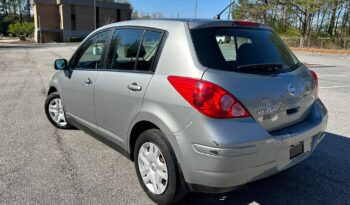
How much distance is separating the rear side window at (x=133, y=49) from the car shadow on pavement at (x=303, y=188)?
1.43 meters

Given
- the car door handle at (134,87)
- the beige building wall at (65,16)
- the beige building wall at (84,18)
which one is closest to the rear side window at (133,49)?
the car door handle at (134,87)

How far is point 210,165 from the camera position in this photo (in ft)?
8.69

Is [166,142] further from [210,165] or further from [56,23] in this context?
[56,23]

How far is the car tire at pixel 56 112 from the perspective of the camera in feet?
17.8

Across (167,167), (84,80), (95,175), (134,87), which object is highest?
(134,87)

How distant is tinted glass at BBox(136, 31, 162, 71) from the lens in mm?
3250

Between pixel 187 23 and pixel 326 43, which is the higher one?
pixel 187 23

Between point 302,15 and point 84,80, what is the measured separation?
50.1 metres

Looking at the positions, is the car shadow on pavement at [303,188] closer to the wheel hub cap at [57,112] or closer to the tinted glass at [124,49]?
the tinted glass at [124,49]

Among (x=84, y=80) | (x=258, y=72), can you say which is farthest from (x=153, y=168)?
→ (x=84, y=80)

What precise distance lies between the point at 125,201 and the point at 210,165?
1.10m

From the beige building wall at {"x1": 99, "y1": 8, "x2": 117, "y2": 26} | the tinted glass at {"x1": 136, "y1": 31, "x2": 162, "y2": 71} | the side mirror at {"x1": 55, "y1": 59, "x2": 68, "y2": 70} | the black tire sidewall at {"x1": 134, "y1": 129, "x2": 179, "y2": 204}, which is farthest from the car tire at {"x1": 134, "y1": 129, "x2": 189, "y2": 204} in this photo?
the beige building wall at {"x1": 99, "y1": 8, "x2": 117, "y2": 26}

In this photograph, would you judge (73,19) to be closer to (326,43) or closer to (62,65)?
(326,43)

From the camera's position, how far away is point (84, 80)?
14.0 feet
